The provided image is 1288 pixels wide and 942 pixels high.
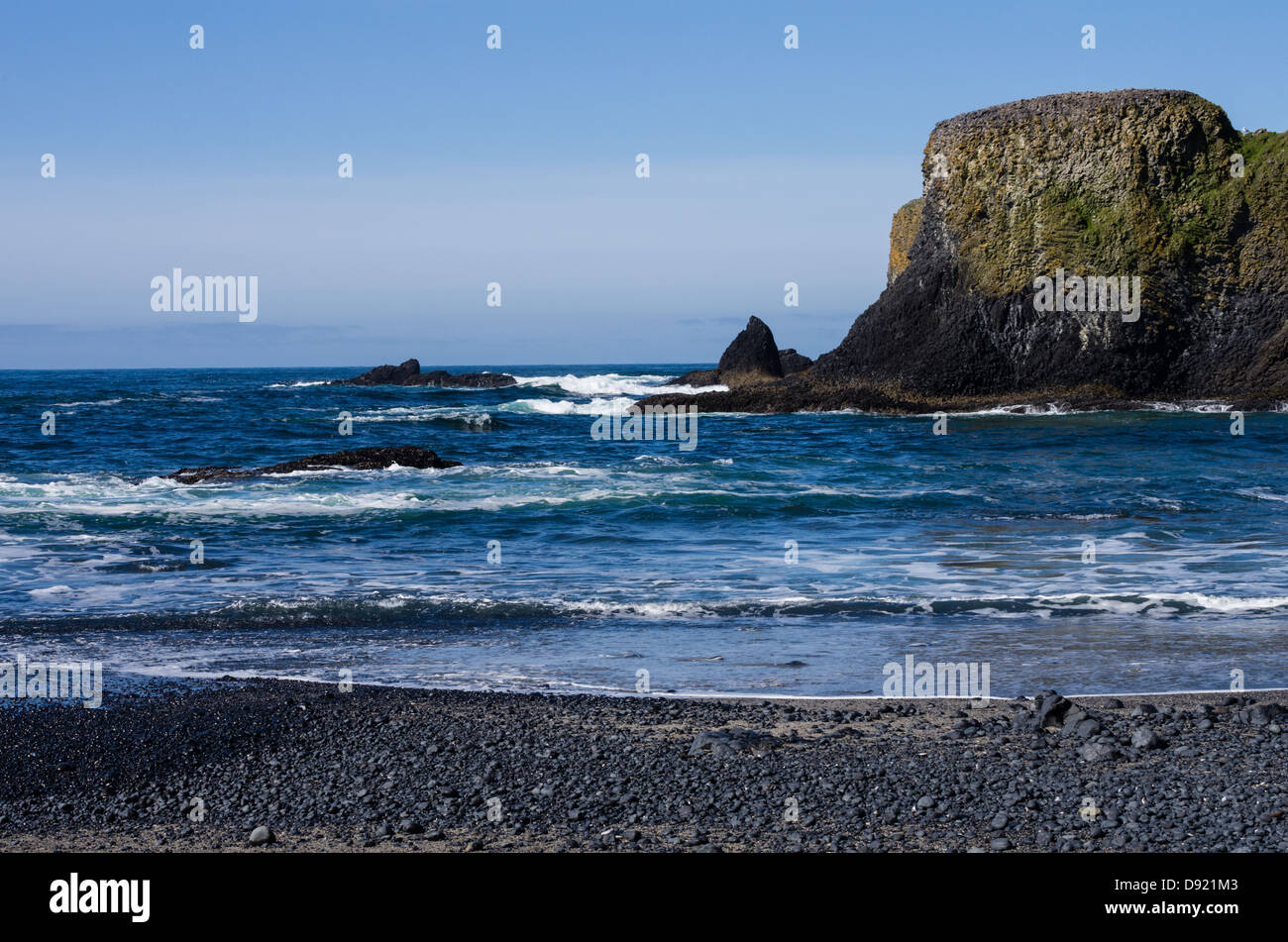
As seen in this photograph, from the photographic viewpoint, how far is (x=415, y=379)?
74812mm

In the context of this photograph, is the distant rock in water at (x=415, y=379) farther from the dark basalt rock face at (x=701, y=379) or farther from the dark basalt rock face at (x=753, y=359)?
the dark basalt rock face at (x=753, y=359)

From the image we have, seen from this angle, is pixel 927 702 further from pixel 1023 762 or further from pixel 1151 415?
pixel 1151 415

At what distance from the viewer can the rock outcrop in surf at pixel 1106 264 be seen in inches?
1553

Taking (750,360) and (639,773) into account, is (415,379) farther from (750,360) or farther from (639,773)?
(639,773)

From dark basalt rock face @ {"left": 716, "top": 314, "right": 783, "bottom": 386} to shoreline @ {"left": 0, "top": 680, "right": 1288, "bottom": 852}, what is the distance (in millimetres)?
46886

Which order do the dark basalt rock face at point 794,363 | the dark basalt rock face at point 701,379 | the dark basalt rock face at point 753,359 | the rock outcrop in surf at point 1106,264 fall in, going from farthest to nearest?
the dark basalt rock face at point 794,363 < the dark basalt rock face at point 701,379 < the dark basalt rock face at point 753,359 < the rock outcrop in surf at point 1106,264

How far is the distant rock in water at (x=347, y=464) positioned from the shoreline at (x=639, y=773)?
15.0 m

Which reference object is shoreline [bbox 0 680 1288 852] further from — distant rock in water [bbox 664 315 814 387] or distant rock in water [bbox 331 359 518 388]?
distant rock in water [bbox 331 359 518 388]

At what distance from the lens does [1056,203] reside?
40625 millimetres

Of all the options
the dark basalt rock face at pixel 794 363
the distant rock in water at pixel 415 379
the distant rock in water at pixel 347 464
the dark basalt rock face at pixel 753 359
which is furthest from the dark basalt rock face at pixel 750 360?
the distant rock in water at pixel 347 464

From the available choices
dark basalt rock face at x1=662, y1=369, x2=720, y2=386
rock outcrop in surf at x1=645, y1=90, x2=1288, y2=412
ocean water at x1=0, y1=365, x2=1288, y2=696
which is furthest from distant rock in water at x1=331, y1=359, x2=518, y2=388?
ocean water at x1=0, y1=365, x2=1288, y2=696

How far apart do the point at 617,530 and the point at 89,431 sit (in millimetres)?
24323

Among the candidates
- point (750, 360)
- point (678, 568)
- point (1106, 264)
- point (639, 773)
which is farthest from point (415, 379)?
point (639, 773)

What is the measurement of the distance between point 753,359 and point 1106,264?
58.1 ft
